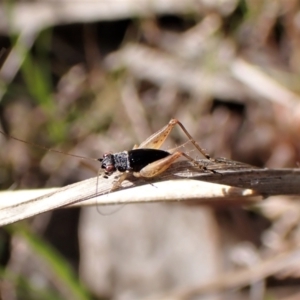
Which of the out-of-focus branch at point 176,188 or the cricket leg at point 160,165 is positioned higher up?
the cricket leg at point 160,165

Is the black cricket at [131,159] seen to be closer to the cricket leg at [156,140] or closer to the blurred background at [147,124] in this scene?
the cricket leg at [156,140]

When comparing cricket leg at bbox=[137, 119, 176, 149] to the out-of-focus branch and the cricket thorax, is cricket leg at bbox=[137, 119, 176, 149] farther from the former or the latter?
the out-of-focus branch

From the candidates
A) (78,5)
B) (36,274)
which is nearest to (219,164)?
(36,274)

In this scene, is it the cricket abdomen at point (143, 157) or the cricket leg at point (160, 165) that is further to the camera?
the cricket abdomen at point (143, 157)

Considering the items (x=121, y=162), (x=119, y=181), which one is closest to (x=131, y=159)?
(x=121, y=162)

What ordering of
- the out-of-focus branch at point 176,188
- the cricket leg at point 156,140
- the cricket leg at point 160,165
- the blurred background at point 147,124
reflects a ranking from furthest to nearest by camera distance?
the blurred background at point 147,124 → the cricket leg at point 156,140 → the cricket leg at point 160,165 → the out-of-focus branch at point 176,188

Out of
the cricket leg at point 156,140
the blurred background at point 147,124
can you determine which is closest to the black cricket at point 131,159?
the cricket leg at point 156,140

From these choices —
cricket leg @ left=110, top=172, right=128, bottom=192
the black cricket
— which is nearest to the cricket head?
the black cricket
